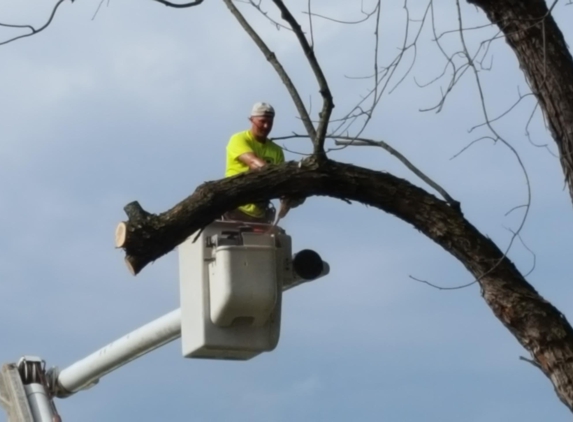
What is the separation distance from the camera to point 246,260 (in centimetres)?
640

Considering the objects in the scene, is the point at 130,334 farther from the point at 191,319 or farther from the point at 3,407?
the point at 3,407

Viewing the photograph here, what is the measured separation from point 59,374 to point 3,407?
1.46 ft

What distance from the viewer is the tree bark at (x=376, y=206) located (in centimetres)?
452

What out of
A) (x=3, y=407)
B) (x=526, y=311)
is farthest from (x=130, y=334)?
(x=526, y=311)

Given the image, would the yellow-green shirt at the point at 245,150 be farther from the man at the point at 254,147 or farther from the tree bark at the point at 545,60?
the tree bark at the point at 545,60

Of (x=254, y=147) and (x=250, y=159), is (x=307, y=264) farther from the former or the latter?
(x=254, y=147)

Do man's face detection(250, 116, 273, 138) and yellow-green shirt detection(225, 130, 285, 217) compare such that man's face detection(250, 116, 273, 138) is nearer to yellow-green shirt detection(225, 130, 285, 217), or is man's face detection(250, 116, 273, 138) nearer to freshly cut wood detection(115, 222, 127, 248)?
yellow-green shirt detection(225, 130, 285, 217)

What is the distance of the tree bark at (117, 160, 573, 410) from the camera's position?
4.52 meters

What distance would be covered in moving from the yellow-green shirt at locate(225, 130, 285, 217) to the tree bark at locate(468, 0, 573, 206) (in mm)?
2832

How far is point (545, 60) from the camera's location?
182 inches

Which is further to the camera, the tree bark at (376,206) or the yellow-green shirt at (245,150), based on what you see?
the yellow-green shirt at (245,150)

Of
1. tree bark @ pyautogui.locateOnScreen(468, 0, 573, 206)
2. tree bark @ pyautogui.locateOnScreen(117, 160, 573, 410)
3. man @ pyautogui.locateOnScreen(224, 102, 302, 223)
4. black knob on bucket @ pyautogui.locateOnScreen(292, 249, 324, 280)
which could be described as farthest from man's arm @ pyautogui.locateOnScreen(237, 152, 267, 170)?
tree bark @ pyautogui.locateOnScreen(468, 0, 573, 206)

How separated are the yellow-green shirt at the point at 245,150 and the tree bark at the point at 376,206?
2472mm

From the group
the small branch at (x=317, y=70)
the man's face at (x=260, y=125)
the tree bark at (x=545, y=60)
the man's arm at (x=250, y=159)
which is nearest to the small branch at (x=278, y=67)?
the small branch at (x=317, y=70)
